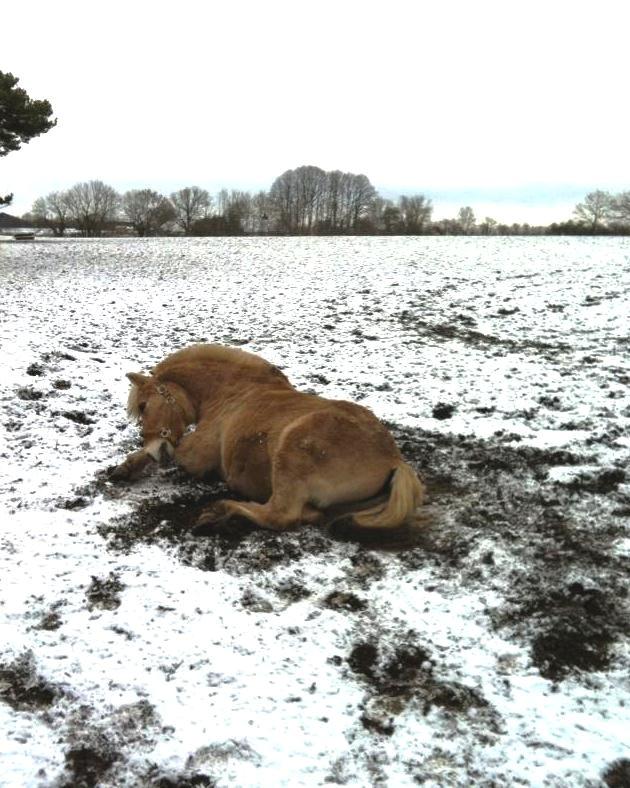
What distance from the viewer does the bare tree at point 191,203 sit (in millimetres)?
79938

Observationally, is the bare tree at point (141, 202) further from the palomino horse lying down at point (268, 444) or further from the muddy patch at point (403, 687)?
the muddy patch at point (403, 687)

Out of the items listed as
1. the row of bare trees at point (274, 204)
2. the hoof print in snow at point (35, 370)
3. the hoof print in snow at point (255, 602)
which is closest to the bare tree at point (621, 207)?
the row of bare trees at point (274, 204)

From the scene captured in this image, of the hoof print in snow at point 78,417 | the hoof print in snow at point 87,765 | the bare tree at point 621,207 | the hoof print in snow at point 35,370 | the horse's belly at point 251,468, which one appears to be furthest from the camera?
the bare tree at point 621,207

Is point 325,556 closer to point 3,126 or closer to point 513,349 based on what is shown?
point 513,349

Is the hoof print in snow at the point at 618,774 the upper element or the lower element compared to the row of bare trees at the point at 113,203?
lower

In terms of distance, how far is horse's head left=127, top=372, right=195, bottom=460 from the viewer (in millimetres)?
4500

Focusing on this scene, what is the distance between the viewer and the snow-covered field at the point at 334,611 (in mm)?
2148

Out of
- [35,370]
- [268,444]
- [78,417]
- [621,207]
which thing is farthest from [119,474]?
[621,207]

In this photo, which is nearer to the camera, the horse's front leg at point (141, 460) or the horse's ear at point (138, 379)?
the horse's front leg at point (141, 460)

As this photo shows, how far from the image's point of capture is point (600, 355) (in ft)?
26.5

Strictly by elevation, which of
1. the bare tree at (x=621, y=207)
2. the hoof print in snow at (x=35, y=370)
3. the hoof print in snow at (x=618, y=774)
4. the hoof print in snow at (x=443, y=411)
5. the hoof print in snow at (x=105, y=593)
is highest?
the bare tree at (x=621, y=207)

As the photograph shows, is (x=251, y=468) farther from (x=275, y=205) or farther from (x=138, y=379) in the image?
(x=275, y=205)

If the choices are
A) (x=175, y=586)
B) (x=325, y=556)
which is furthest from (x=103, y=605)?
(x=325, y=556)

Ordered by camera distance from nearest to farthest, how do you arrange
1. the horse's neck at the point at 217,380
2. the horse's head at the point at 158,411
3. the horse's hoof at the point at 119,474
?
the horse's hoof at the point at 119,474
the horse's head at the point at 158,411
the horse's neck at the point at 217,380
